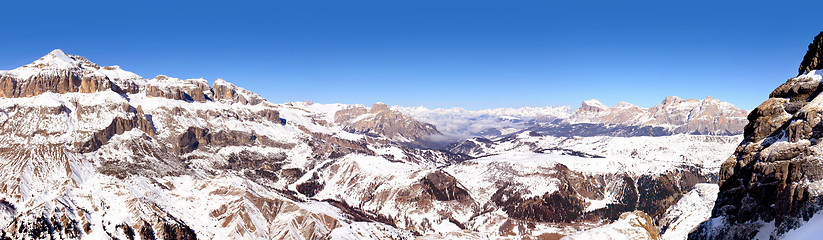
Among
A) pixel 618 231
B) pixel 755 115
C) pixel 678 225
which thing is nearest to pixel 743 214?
pixel 755 115

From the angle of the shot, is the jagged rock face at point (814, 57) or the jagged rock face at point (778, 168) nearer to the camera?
the jagged rock face at point (778, 168)

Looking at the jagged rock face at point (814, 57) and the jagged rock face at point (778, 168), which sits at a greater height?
the jagged rock face at point (814, 57)

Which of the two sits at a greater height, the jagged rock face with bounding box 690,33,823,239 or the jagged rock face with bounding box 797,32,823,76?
the jagged rock face with bounding box 797,32,823,76

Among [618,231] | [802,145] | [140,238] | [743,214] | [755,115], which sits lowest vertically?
[140,238]

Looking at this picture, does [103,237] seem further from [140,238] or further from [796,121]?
[796,121]

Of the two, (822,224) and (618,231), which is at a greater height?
(822,224)

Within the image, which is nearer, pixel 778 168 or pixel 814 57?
pixel 778 168

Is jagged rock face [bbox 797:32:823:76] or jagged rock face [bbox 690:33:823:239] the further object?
jagged rock face [bbox 797:32:823:76]

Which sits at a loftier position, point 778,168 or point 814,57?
point 814,57
